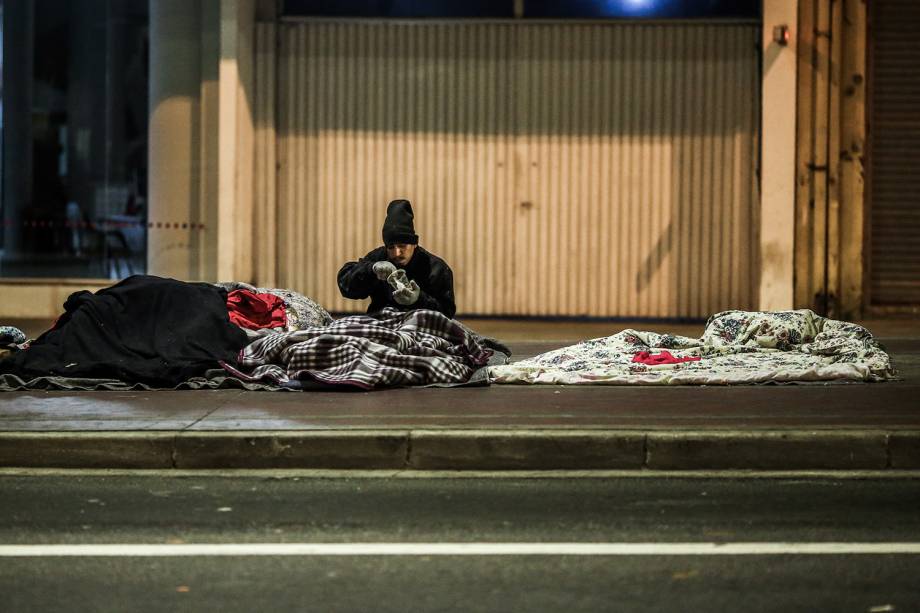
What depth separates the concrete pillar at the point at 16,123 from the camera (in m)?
14.4

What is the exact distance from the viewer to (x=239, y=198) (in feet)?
46.8

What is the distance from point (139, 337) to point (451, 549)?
437 cm

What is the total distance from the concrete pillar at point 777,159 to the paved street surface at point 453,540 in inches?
286

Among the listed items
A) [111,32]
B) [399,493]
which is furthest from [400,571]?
[111,32]

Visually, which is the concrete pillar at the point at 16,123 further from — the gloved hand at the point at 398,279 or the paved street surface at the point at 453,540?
the paved street surface at the point at 453,540

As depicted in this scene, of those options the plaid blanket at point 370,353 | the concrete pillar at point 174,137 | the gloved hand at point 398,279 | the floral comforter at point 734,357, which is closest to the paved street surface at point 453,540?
the plaid blanket at point 370,353

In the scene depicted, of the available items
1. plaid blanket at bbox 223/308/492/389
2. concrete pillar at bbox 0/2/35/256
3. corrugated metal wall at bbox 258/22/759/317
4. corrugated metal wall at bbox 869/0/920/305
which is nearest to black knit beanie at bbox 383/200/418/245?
plaid blanket at bbox 223/308/492/389

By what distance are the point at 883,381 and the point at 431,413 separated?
9.78 feet

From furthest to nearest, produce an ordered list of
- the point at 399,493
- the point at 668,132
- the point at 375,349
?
the point at 668,132, the point at 375,349, the point at 399,493

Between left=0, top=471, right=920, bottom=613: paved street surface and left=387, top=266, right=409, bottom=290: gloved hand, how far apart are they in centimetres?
235

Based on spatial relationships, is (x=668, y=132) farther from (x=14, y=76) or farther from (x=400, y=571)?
(x=400, y=571)

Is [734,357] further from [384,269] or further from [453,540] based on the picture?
[453,540]

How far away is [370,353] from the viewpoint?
8.61 meters

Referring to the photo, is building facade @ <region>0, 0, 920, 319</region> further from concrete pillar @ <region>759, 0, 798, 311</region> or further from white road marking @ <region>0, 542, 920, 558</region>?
white road marking @ <region>0, 542, 920, 558</region>
